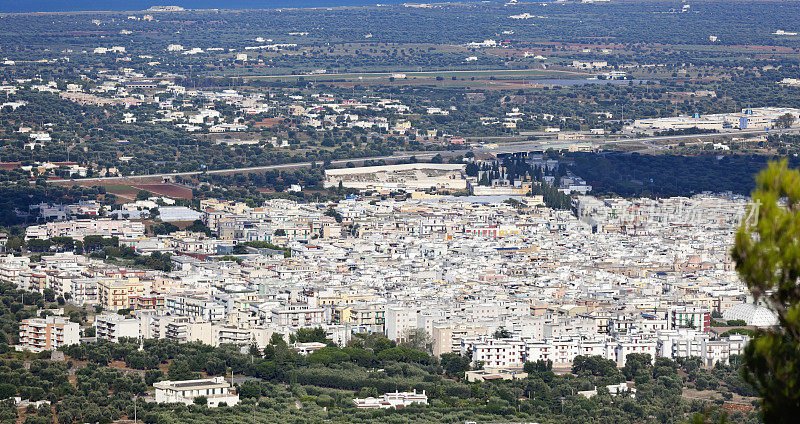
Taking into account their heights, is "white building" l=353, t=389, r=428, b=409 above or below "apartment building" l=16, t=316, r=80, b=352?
above

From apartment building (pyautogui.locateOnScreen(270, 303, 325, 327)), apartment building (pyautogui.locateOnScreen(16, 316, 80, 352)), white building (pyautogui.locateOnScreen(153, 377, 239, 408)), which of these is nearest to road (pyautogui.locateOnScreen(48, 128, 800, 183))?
apartment building (pyautogui.locateOnScreen(270, 303, 325, 327))

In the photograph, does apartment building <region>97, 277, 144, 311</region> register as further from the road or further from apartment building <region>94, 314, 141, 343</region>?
the road

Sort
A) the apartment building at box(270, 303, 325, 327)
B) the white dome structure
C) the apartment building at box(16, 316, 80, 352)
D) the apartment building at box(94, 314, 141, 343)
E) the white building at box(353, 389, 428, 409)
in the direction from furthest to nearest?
the white dome structure → the apartment building at box(270, 303, 325, 327) → the apartment building at box(94, 314, 141, 343) → the apartment building at box(16, 316, 80, 352) → the white building at box(353, 389, 428, 409)

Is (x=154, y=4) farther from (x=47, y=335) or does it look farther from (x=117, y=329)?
(x=47, y=335)

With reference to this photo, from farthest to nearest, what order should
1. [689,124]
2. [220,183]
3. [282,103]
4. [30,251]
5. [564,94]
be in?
[564,94]
[282,103]
[689,124]
[220,183]
[30,251]

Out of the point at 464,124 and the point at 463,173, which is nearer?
the point at 463,173

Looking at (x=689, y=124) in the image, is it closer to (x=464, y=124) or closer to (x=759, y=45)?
(x=464, y=124)

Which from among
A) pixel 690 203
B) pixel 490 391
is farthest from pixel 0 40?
pixel 490 391
